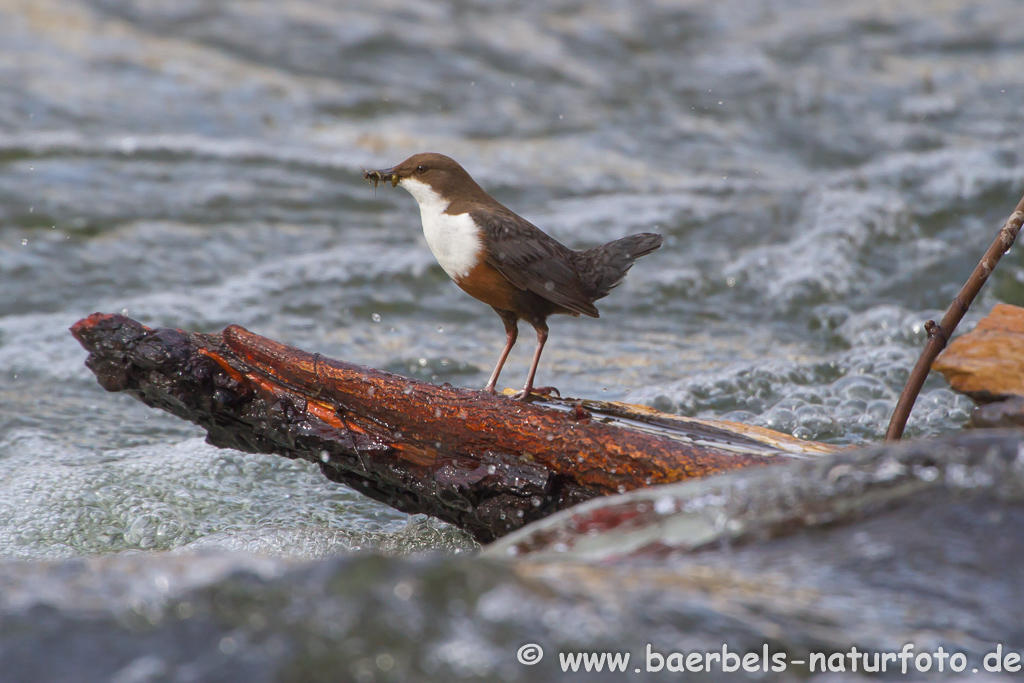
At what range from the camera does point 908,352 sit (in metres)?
5.22

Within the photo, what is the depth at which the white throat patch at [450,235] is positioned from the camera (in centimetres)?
328

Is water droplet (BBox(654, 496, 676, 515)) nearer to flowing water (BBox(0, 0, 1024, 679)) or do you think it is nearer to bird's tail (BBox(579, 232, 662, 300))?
flowing water (BBox(0, 0, 1024, 679))

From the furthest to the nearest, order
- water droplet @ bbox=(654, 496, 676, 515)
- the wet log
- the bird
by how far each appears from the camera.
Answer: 1. the bird
2. the wet log
3. water droplet @ bbox=(654, 496, 676, 515)

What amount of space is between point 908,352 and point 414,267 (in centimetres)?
333

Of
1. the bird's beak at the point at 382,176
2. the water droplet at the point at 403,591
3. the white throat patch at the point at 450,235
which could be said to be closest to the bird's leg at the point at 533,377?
the white throat patch at the point at 450,235

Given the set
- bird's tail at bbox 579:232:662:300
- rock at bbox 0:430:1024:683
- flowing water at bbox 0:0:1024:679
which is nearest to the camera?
rock at bbox 0:430:1024:683

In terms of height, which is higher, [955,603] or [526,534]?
[955,603]

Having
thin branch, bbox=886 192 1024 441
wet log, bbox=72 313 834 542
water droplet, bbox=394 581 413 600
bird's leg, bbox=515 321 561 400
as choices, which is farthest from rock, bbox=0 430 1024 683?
bird's leg, bbox=515 321 561 400

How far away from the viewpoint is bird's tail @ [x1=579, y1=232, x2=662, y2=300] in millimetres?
3424

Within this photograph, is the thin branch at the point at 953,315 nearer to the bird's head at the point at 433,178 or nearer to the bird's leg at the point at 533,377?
the bird's leg at the point at 533,377

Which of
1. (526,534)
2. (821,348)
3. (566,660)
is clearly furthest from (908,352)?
(566,660)

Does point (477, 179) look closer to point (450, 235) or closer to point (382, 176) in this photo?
point (382, 176)

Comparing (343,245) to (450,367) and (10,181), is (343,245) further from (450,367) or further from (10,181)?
(10,181)

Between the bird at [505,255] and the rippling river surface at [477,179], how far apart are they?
0.82 metres
